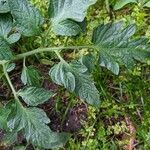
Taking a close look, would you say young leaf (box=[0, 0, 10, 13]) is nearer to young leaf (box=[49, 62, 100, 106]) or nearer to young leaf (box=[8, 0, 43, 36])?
young leaf (box=[8, 0, 43, 36])

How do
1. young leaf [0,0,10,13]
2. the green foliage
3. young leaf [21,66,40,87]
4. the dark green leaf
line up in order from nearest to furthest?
the dark green leaf < young leaf [0,0,10,13] < young leaf [21,66,40,87] < the green foliage

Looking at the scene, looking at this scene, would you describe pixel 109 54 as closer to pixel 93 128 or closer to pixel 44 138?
pixel 44 138

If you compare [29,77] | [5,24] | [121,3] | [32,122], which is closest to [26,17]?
[5,24]

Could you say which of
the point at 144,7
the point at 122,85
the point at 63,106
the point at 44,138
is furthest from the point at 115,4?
the point at 44,138

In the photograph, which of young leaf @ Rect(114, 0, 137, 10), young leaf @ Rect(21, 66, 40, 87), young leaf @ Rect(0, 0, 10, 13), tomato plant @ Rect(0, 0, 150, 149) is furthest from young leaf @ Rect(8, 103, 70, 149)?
young leaf @ Rect(114, 0, 137, 10)

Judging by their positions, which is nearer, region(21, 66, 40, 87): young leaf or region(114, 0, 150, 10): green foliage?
region(21, 66, 40, 87): young leaf

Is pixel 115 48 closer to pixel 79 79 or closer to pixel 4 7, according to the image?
pixel 79 79

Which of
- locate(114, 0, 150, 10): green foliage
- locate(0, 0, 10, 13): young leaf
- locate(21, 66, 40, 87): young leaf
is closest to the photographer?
locate(0, 0, 10, 13): young leaf
